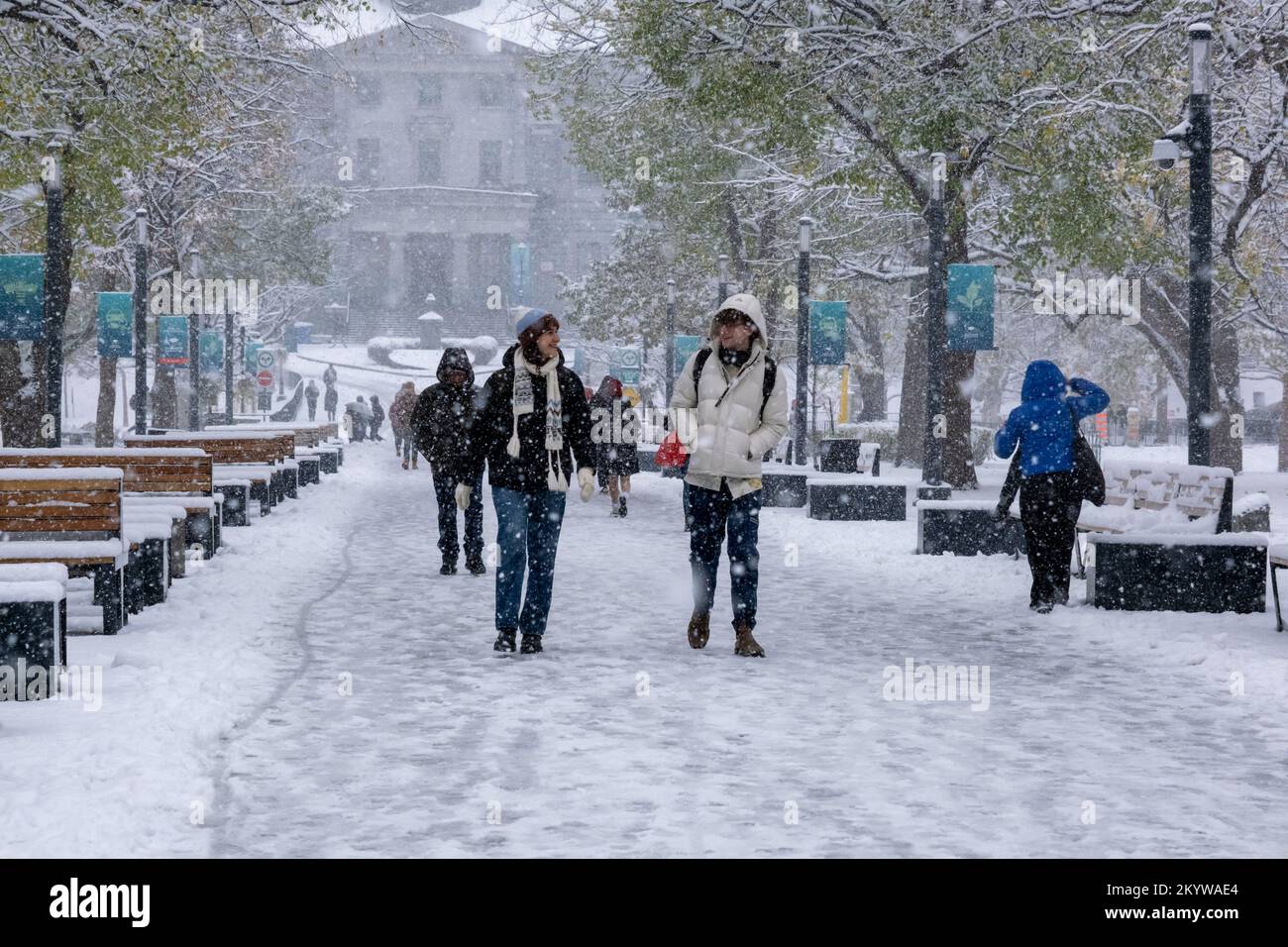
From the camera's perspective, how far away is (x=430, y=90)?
106 m

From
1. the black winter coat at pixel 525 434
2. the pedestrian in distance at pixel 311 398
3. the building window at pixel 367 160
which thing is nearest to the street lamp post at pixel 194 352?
the black winter coat at pixel 525 434

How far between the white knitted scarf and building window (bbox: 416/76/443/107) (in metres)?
99.5

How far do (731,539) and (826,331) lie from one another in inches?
→ 645

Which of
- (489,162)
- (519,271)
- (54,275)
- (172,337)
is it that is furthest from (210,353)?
(489,162)

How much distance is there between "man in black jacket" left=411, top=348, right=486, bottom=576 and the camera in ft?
48.4

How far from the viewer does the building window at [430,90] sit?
106m

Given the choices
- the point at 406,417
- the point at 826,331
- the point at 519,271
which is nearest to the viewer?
the point at 826,331

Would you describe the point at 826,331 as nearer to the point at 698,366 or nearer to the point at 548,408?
the point at 698,366

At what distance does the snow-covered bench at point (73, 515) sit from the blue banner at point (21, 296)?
974 centimetres

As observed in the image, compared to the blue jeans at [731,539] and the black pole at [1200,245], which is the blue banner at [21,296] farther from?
the black pole at [1200,245]

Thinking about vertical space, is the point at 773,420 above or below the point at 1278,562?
above

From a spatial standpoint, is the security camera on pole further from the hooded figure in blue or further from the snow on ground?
the snow on ground
